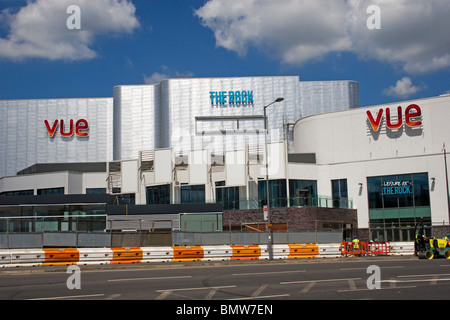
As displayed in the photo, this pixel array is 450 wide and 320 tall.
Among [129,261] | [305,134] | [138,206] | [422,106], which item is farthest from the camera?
[305,134]

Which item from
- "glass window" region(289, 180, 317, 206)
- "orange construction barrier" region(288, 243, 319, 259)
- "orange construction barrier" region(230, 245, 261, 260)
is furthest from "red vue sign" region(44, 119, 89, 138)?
"orange construction barrier" region(288, 243, 319, 259)

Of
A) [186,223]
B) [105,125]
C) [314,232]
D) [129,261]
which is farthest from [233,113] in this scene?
[129,261]

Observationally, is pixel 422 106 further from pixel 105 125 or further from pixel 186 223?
pixel 105 125

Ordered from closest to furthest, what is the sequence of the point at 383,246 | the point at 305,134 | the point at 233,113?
the point at 383,246, the point at 305,134, the point at 233,113

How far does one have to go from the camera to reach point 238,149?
63375 millimetres

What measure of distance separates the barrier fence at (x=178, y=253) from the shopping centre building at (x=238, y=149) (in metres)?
9.86

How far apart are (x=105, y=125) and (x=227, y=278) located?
6298 centimetres

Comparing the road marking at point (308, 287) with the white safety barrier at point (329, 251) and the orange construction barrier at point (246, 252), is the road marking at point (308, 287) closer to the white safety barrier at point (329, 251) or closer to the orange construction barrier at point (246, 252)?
the orange construction barrier at point (246, 252)

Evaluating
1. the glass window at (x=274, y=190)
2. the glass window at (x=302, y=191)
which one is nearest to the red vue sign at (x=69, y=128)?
the glass window at (x=274, y=190)

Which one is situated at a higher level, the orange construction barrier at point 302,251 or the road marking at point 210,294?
the road marking at point 210,294

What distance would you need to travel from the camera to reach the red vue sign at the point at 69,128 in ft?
250

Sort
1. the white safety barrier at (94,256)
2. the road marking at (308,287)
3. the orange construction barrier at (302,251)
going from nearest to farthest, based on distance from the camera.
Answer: the road marking at (308,287)
the white safety barrier at (94,256)
the orange construction barrier at (302,251)

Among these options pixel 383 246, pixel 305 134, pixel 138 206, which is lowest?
pixel 383 246

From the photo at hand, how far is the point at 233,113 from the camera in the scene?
74.4 m
